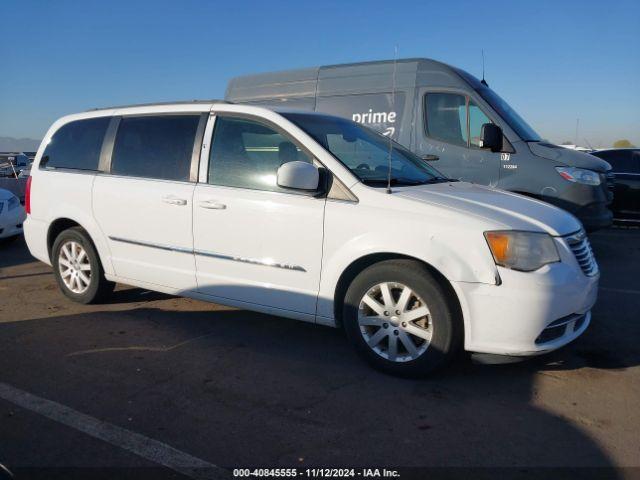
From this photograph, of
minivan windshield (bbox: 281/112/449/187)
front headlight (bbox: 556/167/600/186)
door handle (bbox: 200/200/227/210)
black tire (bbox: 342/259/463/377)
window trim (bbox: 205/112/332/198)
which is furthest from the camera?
front headlight (bbox: 556/167/600/186)

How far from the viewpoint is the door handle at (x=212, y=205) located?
13.6 ft

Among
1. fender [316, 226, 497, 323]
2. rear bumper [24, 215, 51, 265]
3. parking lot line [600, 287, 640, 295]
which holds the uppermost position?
fender [316, 226, 497, 323]

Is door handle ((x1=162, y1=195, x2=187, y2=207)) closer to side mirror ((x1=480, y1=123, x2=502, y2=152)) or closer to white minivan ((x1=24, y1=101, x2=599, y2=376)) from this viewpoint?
white minivan ((x1=24, y1=101, x2=599, y2=376))

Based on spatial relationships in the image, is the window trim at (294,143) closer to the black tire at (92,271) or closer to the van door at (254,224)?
the van door at (254,224)

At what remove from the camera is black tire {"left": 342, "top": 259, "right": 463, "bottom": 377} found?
134 inches

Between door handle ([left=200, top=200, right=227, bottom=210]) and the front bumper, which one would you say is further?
door handle ([left=200, top=200, right=227, bottom=210])

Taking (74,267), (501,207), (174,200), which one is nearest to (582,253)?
(501,207)

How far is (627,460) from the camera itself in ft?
8.84

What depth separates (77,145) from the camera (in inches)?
208

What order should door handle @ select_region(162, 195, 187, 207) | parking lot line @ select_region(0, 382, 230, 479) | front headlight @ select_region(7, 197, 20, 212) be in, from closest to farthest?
parking lot line @ select_region(0, 382, 230, 479)
door handle @ select_region(162, 195, 187, 207)
front headlight @ select_region(7, 197, 20, 212)

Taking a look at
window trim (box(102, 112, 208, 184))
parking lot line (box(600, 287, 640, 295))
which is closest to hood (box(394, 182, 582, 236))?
window trim (box(102, 112, 208, 184))

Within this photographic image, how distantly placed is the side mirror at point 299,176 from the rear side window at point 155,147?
109 centimetres

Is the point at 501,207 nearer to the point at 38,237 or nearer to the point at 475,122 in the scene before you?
the point at 475,122

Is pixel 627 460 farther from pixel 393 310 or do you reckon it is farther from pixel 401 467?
pixel 393 310
